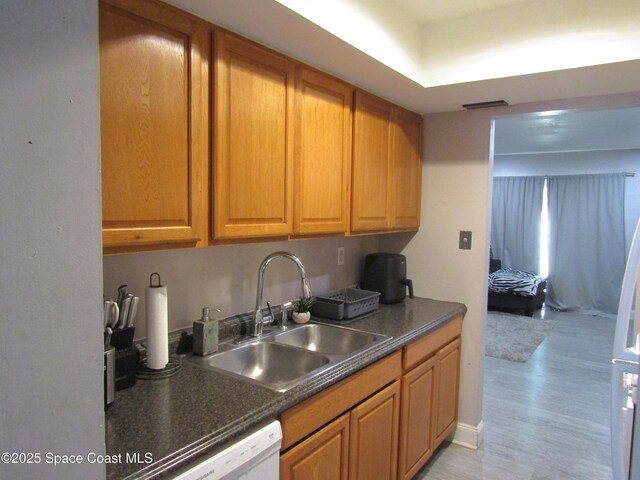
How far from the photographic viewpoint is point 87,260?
26.1 inches

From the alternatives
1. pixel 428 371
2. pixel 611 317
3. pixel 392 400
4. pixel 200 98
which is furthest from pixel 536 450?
pixel 611 317

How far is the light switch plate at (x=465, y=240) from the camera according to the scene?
272cm

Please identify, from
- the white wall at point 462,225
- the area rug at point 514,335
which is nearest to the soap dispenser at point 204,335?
the white wall at point 462,225

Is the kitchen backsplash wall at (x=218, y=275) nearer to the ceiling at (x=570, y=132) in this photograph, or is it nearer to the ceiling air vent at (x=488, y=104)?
the ceiling air vent at (x=488, y=104)

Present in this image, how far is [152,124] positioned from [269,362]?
1096mm

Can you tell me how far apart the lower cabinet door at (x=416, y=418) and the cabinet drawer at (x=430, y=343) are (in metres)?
0.05

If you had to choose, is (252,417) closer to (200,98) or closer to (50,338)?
(50,338)

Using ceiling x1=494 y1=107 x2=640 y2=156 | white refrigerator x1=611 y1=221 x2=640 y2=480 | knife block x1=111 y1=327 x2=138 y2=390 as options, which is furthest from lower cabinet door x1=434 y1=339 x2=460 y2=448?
ceiling x1=494 y1=107 x2=640 y2=156

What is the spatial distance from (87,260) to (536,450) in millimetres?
2949

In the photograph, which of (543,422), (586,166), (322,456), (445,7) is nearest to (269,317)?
(322,456)

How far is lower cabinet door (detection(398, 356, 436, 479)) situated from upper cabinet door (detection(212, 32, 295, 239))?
102 cm

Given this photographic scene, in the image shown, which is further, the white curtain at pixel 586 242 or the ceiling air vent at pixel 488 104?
the white curtain at pixel 586 242

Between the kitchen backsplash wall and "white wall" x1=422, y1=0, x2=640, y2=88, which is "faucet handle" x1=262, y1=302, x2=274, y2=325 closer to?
the kitchen backsplash wall

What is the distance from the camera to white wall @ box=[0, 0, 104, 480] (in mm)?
574
